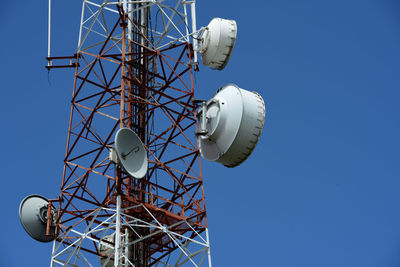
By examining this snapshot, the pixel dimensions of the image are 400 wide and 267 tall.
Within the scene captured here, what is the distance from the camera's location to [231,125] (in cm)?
4075

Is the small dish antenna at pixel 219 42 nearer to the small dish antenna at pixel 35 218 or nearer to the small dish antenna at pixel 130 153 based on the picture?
the small dish antenna at pixel 130 153

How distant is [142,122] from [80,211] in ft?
22.2

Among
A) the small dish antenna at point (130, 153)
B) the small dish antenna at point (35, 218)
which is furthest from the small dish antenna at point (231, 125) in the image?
the small dish antenna at point (35, 218)

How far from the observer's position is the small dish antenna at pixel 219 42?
149 ft

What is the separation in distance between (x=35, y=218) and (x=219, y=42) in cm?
1437

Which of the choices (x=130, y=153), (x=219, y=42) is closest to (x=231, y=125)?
(x=130, y=153)

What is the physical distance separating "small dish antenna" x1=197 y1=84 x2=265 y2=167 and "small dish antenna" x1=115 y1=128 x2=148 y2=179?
3.68 meters

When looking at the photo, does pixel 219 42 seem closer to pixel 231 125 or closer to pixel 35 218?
pixel 231 125

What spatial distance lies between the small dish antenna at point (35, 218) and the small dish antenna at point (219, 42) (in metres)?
12.5

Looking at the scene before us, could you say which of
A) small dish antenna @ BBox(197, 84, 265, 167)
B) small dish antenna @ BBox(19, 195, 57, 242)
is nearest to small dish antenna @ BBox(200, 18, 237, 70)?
small dish antenna @ BBox(197, 84, 265, 167)

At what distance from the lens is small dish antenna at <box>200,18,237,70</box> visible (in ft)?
149

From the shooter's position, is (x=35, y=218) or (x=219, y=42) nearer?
(x=35, y=218)

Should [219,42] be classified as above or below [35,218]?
above

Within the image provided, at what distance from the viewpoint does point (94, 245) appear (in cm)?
4334
